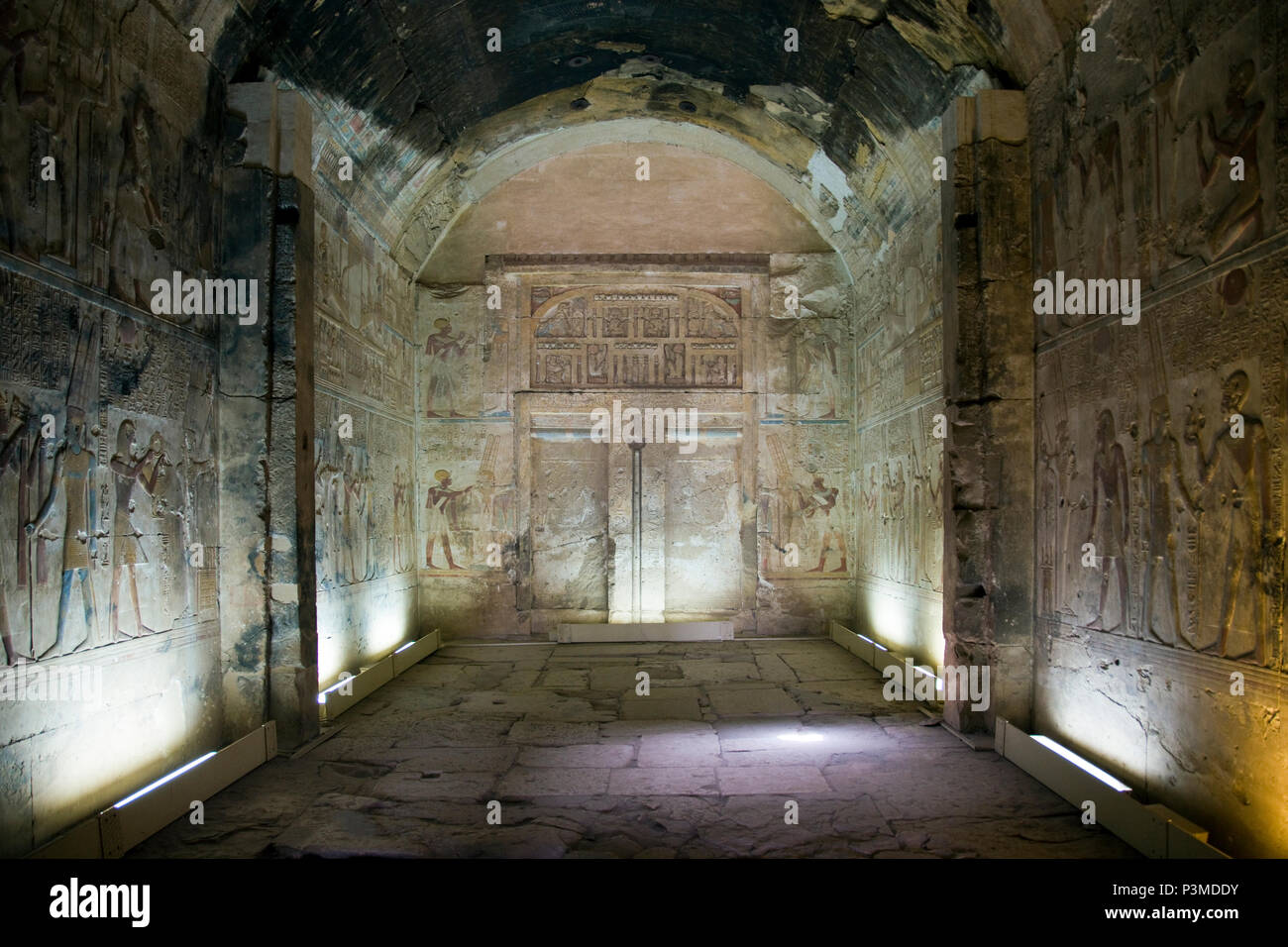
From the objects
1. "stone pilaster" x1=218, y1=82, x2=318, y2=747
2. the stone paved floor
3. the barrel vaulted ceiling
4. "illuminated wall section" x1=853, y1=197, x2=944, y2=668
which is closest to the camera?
the stone paved floor

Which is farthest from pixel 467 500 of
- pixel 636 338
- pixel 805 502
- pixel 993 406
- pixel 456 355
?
pixel 993 406

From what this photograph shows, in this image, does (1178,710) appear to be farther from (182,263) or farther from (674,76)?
(674,76)

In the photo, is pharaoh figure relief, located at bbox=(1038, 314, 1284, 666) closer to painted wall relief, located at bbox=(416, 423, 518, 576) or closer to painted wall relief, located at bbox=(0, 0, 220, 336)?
painted wall relief, located at bbox=(0, 0, 220, 336)

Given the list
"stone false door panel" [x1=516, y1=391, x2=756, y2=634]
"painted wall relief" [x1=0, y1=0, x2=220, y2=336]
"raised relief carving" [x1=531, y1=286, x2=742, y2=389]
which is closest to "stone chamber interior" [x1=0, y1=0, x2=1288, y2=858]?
"painted wall relief" [x1=0, y1=0, x2=220, y2=336]

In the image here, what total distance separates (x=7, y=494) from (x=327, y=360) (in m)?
3.41

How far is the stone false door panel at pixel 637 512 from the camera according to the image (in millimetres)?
9625

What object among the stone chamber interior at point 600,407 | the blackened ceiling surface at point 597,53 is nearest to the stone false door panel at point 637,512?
the stone chamber interior at point 600,407

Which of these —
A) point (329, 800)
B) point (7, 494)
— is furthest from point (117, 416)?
point (329, 800)

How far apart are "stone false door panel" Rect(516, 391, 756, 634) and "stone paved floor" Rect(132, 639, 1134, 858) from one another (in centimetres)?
261

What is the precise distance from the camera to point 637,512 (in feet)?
31.7

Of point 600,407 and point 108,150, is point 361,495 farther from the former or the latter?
point 108,150

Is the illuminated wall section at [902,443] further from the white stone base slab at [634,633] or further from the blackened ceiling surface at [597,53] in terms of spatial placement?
the white stone base slab at [634,633]

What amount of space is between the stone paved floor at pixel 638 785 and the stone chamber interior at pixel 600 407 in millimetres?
40

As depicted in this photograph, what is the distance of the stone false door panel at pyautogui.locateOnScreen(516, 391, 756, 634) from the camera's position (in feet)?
31.6
